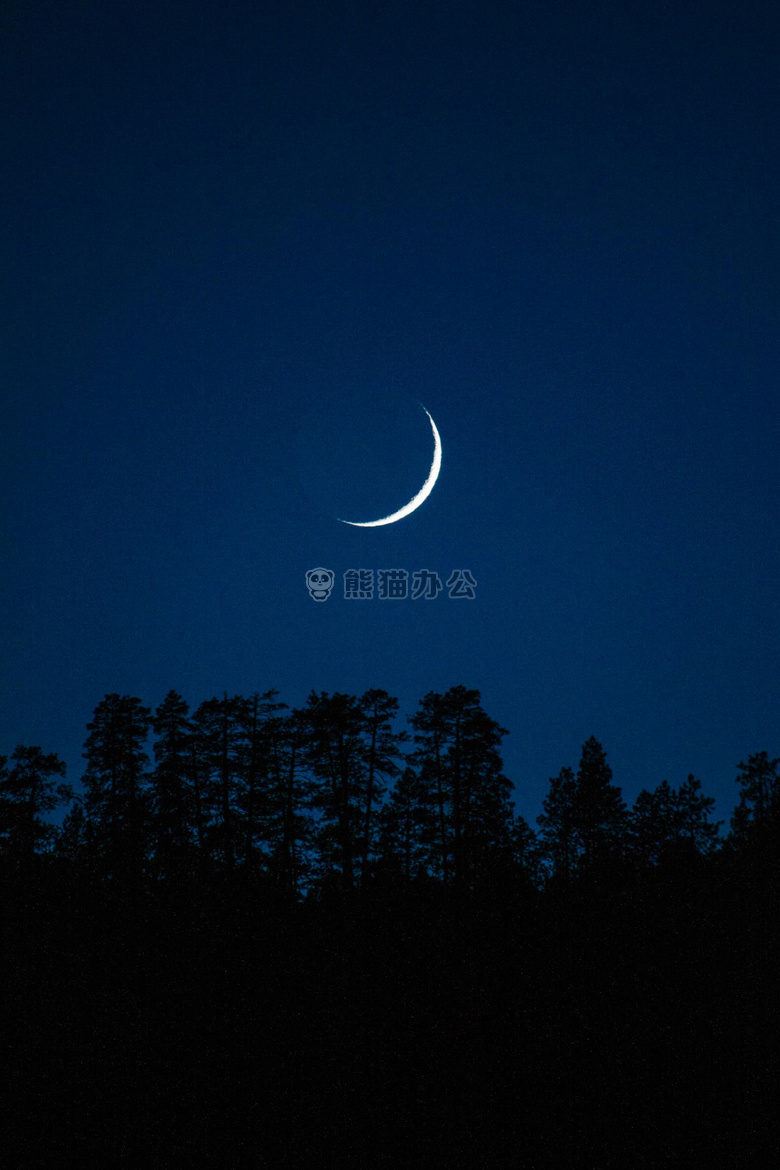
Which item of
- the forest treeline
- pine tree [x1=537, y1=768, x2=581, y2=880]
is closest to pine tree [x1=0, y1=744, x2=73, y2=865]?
the forest treeline

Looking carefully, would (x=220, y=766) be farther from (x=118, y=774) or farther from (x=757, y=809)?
(x=757, y=809)

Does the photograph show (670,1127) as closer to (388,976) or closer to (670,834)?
(388,976)

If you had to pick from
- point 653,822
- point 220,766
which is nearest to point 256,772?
point 220,766

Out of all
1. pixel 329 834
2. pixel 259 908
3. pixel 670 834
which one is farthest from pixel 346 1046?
pixel 670 834

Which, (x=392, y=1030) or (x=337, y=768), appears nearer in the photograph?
(x=392, y=1030)

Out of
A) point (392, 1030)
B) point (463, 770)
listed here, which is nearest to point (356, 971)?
point (392, 1030)

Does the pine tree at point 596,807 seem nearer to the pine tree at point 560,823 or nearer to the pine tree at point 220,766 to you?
the pine tree at point 560,823

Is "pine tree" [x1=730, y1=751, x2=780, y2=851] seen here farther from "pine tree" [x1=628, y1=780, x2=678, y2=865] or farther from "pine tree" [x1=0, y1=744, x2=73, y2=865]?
"pine tree" [x1=0, y1=744, x2=73, y2=865]

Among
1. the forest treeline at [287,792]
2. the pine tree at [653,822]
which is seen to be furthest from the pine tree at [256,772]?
the pine tree at [653,822]

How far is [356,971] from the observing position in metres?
24.4

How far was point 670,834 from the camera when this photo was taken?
48.9 metres

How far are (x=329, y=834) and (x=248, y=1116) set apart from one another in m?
22.5

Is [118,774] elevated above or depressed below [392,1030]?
above

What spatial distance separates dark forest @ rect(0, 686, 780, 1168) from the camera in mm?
17250
